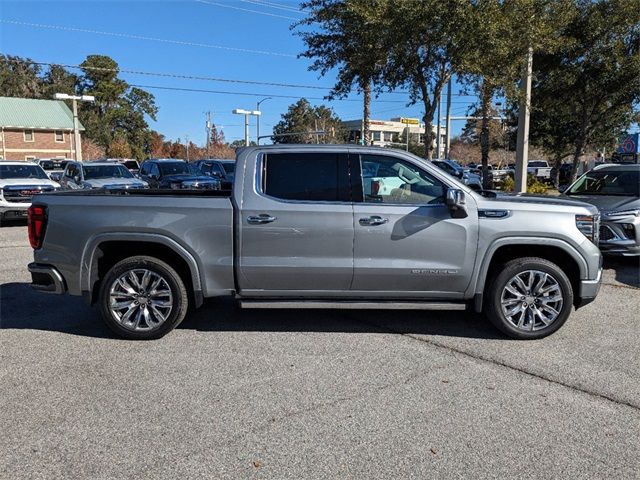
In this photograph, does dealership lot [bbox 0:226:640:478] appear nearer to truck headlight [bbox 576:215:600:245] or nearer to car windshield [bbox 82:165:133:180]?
truck headlight [bbox 576:215:600:245]

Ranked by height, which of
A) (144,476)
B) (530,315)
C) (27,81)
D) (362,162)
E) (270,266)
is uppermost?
(27,81)

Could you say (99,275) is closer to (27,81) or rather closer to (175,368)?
(175,368)

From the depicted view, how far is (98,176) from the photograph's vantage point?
17688mm

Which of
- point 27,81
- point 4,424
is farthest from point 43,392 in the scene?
point 27,81

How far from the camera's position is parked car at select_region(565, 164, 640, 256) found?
27.9 ft

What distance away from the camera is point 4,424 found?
3715mm

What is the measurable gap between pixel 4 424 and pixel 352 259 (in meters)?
3.08

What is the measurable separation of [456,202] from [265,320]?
2.45m

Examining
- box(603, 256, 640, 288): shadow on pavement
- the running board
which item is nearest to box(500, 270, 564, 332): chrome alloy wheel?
the running board

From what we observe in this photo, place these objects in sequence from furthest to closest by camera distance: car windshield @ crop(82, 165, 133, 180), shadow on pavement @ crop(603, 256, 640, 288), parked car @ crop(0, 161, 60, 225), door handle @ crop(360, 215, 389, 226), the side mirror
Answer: car windshield @ crop(82, 165, 133, 180)
parked car @ crop(0, 161, 60, 225)
shadow on pavement @ crop(603, 256, 640, 288)
door handle @ crop(360, 215, 389, 226)
the side mirror

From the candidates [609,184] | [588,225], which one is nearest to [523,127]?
[609,184]

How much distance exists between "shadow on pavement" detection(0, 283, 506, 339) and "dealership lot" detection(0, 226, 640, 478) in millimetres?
33

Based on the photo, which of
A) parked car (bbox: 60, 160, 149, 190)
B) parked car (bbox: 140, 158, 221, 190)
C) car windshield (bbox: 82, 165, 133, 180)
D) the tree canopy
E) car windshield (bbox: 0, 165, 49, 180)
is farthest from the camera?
the tree canopy

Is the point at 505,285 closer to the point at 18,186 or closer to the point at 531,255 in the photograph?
the point at 531,255
